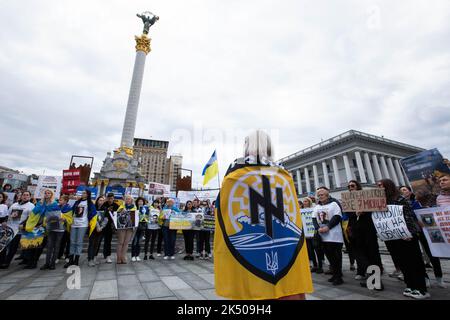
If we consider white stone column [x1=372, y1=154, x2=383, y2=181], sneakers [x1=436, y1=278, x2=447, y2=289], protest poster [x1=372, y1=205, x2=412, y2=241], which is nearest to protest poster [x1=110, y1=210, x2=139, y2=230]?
protest poster [x1=372, y1=205, x2=412, y2=241]

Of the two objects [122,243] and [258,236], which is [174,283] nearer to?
[122,243]

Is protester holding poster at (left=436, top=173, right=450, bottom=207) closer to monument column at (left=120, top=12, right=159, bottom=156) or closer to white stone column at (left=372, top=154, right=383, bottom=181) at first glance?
monument column at (left=120, top=12, right=159, bottom=156)

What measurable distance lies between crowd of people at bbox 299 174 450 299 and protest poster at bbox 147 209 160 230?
5.35 metres

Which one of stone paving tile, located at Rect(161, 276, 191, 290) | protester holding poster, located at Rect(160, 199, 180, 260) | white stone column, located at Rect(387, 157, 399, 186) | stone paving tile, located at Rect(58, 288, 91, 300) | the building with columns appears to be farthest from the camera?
white stone column, located at Rect(387, 157, 399, 186)

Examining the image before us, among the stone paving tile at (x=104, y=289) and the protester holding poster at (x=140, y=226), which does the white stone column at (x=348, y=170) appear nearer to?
the protester holding poster at (x=140, y=226)

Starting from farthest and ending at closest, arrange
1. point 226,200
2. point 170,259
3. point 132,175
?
point 132,175, point 170,259, point 226,200

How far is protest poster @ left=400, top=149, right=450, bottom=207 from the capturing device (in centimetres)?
374

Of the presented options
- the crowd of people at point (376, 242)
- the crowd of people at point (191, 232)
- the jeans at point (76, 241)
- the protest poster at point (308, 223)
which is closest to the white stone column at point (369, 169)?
the crowd of people at point (191, 232)

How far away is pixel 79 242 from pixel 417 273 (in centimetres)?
765

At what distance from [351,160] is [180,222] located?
45814 millimetres

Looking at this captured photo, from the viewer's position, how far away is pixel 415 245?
3.67 meters

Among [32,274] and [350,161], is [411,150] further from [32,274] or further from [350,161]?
[32,274]

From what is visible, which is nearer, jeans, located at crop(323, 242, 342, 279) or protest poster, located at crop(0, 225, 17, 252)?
jeans, located at crop(323, 242, 342, 279)
